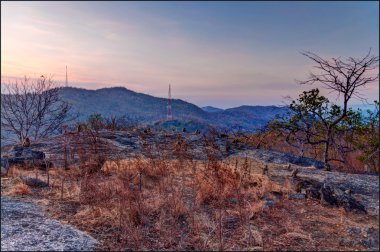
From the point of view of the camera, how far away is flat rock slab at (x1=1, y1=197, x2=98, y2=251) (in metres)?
4.65

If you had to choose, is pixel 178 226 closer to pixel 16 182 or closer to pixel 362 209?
pixel 362 209

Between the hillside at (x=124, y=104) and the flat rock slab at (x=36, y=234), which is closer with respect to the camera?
the flat rock slab at (x=36, y=234)

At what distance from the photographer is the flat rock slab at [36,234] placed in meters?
4.65

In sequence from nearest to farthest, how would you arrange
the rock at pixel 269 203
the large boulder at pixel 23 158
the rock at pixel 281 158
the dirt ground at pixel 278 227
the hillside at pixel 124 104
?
the dirt ground at pixel 278 227 < the rock at pixel 269 203 < the large boulder at pixel 23 158 < the rock at pixel 281 158 < the hillside at pixel 124 104

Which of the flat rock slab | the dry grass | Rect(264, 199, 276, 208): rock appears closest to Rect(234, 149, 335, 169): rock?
the dry grass

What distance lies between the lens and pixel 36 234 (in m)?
5.04

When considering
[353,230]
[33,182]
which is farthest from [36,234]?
[353,230]

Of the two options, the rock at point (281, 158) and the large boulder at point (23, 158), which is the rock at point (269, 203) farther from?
the large boulder at point (23, 158)

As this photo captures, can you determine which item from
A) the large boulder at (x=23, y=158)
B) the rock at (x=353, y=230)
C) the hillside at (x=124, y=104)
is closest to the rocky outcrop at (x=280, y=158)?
the rock at (x=353, y=230)

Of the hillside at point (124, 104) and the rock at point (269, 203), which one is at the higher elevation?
the hillside at point (124, 104)

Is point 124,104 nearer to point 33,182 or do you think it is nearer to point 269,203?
point 33,182

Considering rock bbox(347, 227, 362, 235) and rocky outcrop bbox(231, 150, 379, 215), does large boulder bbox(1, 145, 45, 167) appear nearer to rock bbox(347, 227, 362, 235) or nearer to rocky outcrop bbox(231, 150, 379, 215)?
rocky outcrop bbox(231, 150, 379, 215)

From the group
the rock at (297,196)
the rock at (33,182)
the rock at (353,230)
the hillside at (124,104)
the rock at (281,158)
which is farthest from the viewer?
the hillside at (124,104)

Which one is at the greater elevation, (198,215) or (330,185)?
(330,185)
